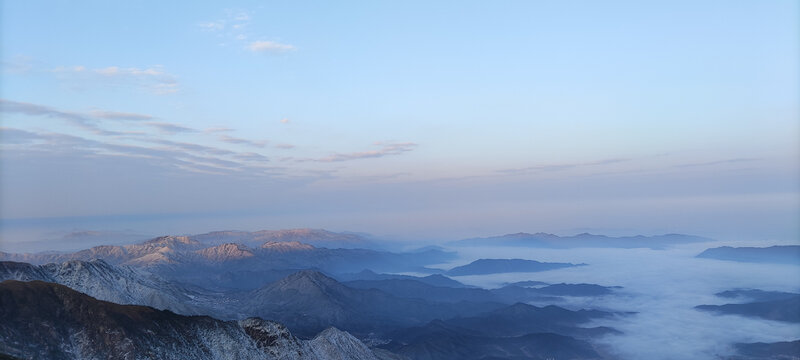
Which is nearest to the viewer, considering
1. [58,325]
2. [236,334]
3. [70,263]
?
[58,325]

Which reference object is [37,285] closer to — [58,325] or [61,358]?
[58,325]

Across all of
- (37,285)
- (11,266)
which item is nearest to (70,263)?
(11,266)

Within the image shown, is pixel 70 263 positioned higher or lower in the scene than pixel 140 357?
higher

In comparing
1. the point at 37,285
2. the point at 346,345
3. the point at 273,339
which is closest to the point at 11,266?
the point at 37,285

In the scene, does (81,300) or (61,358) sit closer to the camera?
(61,358)

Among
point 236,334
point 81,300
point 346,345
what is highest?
point 81,300

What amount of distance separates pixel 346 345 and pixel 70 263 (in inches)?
4375

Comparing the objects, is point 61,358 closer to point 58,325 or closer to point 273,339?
point 58,325

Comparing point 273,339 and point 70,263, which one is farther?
point 70,263

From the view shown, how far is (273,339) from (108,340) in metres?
44.6

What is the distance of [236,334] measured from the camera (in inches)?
5950

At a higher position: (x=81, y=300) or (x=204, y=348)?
(x=81, y=300)

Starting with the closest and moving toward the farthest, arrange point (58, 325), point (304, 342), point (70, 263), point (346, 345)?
point (58, 325)
point (304, 342)
point (346, 345)
point (70, 263)

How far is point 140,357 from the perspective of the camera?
12700 cm
